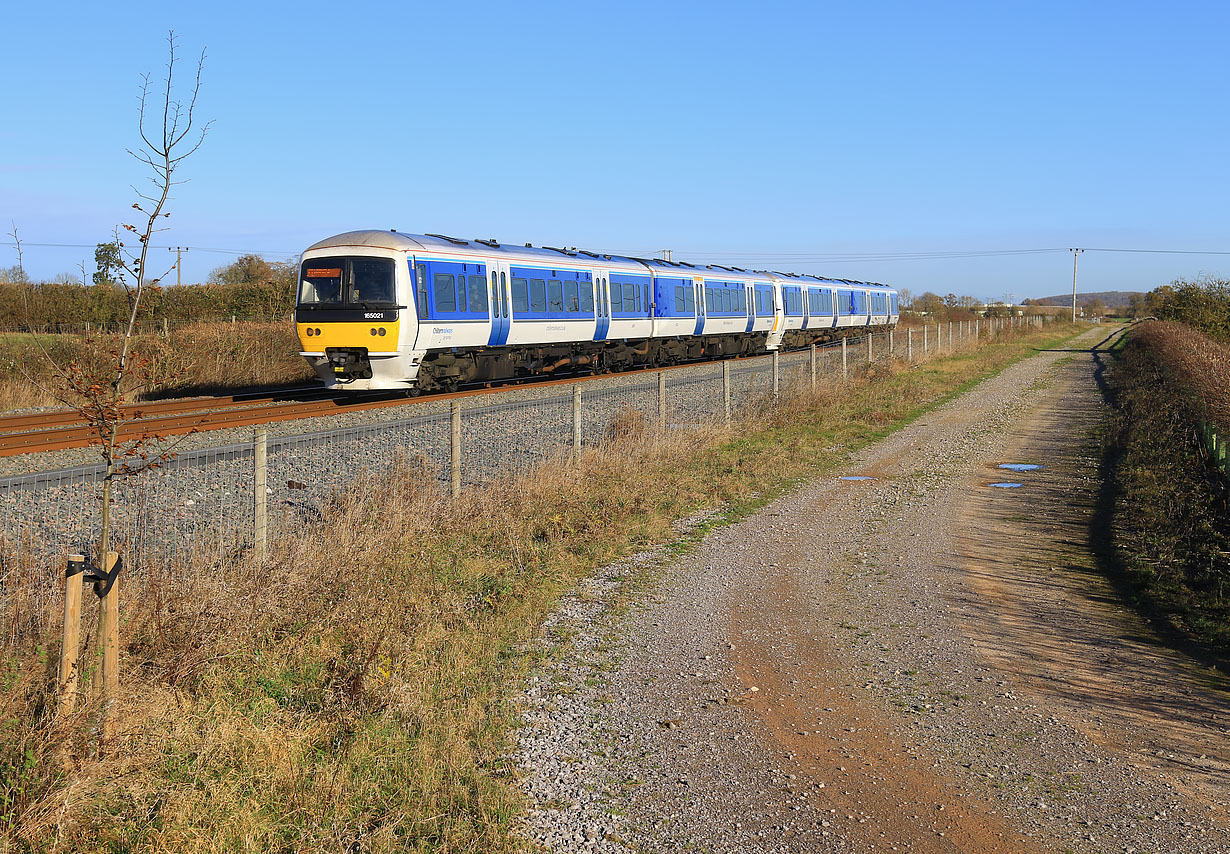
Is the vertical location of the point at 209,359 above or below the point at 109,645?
above

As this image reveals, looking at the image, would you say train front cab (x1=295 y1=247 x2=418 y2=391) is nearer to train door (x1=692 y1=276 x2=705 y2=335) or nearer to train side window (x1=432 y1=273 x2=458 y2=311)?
train side window (x1=432 y1=273 x2=458 y2=311)

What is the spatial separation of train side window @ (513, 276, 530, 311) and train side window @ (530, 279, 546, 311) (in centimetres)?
22

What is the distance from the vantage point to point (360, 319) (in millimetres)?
17719

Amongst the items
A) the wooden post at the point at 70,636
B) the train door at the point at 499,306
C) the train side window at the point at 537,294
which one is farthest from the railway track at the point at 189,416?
the wooden post at the point at 70,636

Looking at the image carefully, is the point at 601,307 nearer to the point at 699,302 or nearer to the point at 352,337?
the point at 699,302

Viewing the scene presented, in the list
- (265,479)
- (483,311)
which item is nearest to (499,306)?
(483,311)

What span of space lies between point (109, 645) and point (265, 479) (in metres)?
3.16

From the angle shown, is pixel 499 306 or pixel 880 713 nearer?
pixel 880 713

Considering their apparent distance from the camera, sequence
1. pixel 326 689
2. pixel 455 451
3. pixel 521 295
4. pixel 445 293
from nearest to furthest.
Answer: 1. pixel 326 689
2. pixel 455 451
3. pixel 445 293
4. pixel 521 295

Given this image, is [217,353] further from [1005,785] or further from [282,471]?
[1005,785]

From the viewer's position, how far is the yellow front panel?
17.7 meters

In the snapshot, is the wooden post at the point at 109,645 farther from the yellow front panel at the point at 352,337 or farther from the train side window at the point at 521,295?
the train side window at the point at 521,295

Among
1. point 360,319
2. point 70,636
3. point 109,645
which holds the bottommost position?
point 109,645

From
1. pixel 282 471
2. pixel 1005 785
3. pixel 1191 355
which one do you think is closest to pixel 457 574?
pixel 282 471
